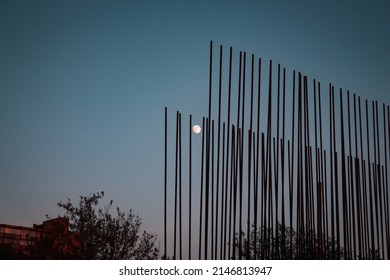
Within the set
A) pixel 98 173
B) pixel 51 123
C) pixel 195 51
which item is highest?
pixel 195 51

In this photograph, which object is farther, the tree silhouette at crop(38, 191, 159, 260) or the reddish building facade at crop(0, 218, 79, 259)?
the tree silhouette at crop(38, 191, 159, 260)

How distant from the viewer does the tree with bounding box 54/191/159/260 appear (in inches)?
320

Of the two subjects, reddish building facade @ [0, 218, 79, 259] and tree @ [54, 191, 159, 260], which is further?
tree @ [54, 191, 159, 260]

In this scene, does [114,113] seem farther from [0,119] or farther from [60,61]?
[0,119]

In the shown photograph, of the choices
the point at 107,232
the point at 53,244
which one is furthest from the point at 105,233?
the point at 53,244

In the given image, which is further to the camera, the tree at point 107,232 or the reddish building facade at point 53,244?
the tree at point 107,232

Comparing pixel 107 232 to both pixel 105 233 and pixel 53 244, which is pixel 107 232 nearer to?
pixel 105 233

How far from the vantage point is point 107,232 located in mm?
8242

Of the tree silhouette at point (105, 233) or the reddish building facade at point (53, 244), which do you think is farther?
the tree silhouette at point (105, 233)

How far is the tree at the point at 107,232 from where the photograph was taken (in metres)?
8.12

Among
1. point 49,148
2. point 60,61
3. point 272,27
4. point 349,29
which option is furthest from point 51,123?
point 349,29

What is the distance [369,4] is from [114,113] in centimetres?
262

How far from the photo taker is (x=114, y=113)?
5.95 metres
